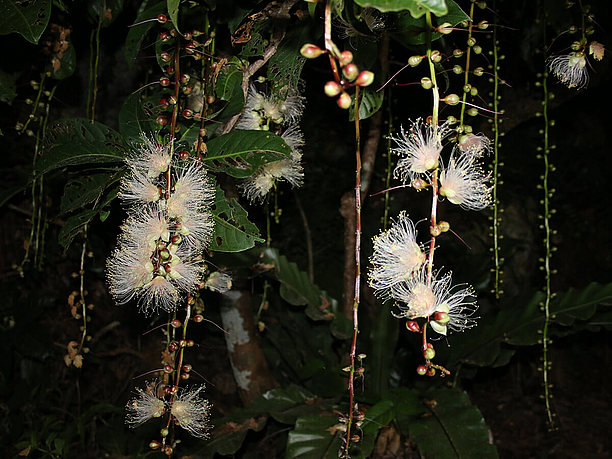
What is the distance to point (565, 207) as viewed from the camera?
8.79 feet

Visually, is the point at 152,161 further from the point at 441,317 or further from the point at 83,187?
the point at 441,317

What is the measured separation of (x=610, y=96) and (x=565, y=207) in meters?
0.58

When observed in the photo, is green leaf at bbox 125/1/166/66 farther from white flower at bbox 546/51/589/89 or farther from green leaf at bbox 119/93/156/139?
white flower at bbox 546/51/589/89

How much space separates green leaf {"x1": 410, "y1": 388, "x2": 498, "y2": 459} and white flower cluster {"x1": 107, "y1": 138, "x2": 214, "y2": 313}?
962mm

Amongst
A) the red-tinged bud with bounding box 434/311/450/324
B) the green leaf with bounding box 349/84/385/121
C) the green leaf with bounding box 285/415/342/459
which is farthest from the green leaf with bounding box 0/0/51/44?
the green leaf with bounding box 285/415/342/459

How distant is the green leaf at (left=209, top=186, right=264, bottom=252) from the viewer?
31.1 inches

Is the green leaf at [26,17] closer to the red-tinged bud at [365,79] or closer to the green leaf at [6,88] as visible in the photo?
the green leaf at [6,88]

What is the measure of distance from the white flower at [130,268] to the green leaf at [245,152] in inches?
7.0

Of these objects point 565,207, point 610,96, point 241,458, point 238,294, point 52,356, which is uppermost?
point 610,96

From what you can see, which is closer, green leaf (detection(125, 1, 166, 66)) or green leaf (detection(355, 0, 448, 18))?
green leaf (detection(355, 0, 448, 18))

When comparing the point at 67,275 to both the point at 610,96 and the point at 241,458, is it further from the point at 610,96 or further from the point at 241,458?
the point at 610,96

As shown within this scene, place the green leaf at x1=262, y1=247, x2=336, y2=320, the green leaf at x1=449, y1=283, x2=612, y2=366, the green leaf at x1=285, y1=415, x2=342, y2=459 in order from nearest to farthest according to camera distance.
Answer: the green leaf at x1=285, y1=415, x2=342, y2=459 < the green leaf at x1=449, y1=283, x2=612, y2=366 < the green leaf at x1=262, y1=247, x2=336, y2=320

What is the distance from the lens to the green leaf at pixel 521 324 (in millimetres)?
1512

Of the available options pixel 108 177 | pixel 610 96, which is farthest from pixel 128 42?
pixel 610 96
